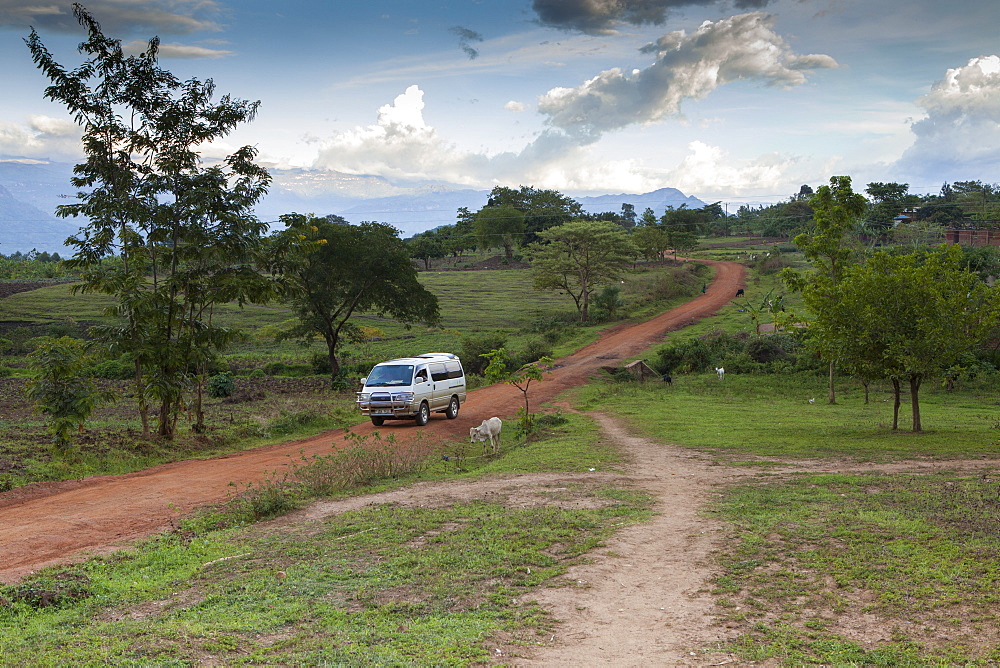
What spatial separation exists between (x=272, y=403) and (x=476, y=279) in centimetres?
6077

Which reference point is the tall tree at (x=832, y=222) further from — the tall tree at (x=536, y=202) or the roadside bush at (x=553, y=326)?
the tall tree at (x=536, y=202)

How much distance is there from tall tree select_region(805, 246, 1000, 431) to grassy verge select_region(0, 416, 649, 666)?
10469 millimetres

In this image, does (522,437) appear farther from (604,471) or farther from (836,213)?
(836,213)

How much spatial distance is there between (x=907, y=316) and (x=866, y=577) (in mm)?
13147

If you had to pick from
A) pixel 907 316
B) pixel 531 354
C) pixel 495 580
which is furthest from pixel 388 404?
pixel 531 354

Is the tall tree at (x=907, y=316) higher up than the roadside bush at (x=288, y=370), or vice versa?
the tall tree at (x=907, y=316)

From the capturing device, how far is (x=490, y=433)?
68.9 ft

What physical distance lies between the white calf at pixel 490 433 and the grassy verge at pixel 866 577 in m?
8.98

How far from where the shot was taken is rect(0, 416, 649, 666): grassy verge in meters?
6.54

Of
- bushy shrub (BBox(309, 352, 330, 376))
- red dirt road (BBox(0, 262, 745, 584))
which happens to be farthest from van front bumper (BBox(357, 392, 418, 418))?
bushy shrub (BBox(309, 352, 330, 376))

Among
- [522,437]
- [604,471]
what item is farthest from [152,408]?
[604,471]

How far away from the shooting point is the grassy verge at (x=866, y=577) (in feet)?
22.0

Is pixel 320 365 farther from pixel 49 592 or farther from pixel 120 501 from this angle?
pixel 49 592

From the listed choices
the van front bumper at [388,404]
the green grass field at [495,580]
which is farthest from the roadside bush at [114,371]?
the green grass field at [495,580]
